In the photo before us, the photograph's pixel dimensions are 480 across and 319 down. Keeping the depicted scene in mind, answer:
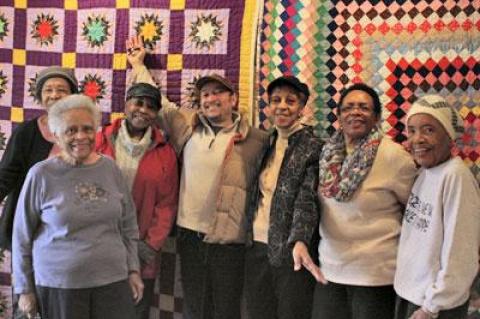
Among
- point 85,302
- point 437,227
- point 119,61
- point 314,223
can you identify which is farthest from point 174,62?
point 437,227

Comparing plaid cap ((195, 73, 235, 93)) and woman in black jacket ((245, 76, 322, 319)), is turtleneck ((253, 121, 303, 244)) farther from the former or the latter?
plaid cap ((195, 73, 235, 93))

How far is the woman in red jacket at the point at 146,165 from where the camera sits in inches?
87.0

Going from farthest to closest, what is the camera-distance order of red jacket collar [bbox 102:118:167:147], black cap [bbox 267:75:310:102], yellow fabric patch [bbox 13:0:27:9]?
yellow fabric patch [bbox 13:0:27:9] < red jacket collar [bbox 102:118:167:147] < black cap [bbox 267:75:310:102]

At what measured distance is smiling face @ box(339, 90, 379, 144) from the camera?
1785mm

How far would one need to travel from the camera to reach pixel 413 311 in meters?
1.59

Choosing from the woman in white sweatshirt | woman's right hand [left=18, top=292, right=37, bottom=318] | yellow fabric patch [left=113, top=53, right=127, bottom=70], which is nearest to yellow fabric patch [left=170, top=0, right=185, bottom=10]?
yellow fabric patch [left=113, top=53, right=127, bottom=70]

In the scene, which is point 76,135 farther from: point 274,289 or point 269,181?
point 274,289

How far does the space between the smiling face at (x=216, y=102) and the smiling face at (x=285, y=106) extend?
0.81ft

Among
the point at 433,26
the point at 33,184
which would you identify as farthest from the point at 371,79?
the point at 33,184

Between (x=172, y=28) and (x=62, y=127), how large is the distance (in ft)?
3.59

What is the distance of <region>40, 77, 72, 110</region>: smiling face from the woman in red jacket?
253mm

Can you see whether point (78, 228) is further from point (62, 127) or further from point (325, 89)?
point (325, 89)

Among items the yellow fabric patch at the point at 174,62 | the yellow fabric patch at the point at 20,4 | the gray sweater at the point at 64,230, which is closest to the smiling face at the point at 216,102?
the yellow fabric patch at the point at 174,62

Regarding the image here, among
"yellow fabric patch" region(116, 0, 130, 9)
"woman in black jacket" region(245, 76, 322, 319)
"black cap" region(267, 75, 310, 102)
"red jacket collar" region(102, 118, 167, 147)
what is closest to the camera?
"woman in black jacket" region(245, 76, 322, 319)
